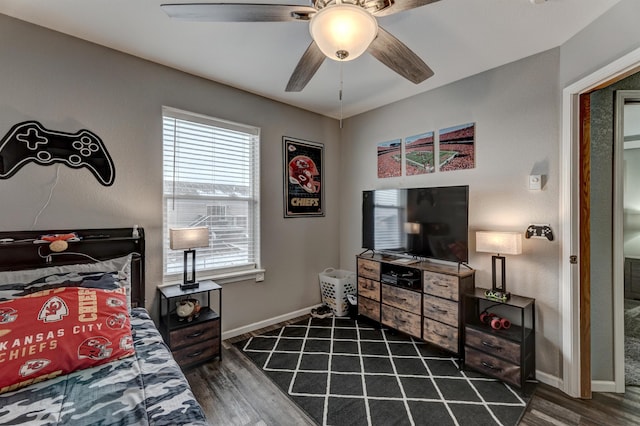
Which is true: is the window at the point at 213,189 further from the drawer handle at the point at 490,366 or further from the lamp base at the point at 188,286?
the drawer handle at the point at 490,366

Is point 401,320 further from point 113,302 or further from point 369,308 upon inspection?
point 113,302

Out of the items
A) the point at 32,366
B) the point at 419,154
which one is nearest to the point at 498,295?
the point at 419,154

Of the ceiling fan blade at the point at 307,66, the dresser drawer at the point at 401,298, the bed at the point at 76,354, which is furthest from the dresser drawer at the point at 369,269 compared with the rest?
the bed at the point at 76,354

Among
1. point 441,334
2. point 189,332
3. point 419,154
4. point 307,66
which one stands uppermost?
point 307,66

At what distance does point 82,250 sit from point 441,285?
9.87 feet

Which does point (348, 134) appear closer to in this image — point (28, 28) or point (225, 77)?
point (225, 77)

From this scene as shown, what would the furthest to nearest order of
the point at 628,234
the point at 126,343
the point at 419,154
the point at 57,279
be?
the point at 628,234 → the point at 419,154 → the point at 57,279 → the point at 126,343

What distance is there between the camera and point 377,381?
227 centimetres

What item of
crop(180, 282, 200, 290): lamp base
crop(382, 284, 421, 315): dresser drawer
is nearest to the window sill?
crop(180, 282, 200, 290): lamp base

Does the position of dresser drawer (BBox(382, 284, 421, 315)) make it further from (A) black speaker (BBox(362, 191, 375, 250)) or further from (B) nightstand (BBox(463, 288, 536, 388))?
(A) black speaker (BBox(362, 191, 375, 250))

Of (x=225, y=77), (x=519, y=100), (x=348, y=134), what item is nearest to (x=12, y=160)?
(x=225, y=77)

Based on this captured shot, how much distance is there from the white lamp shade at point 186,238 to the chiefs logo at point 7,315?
1110 millimetres

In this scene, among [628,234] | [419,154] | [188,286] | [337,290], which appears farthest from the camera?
[628,234]

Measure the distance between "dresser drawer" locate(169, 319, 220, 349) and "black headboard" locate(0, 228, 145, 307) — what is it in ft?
1.40
